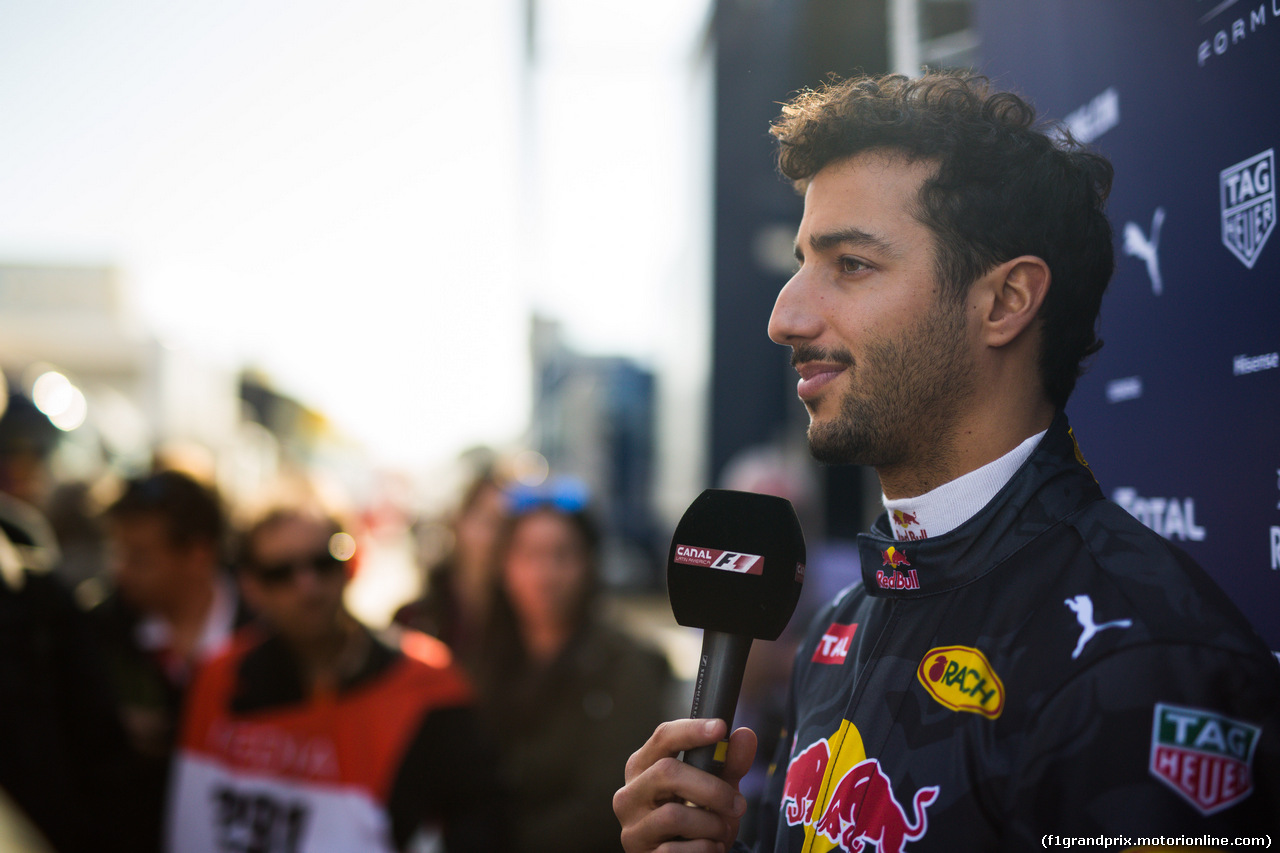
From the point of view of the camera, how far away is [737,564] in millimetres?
1344

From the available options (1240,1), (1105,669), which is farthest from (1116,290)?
(1105,669)

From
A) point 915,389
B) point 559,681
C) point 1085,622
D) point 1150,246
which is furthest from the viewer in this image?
point 559,681

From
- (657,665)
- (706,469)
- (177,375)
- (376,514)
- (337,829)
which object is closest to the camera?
(337,829)

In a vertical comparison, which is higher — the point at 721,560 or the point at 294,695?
the point at 721,560

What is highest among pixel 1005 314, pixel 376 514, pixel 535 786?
pixel 1005 314

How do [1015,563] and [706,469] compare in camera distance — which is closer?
[1015,563]

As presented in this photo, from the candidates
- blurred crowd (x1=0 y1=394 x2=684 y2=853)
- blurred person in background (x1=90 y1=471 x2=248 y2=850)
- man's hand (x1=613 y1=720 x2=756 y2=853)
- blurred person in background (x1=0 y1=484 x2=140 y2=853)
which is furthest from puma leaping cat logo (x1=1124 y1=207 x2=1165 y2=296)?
blurred person in background (x1=90 y1=471 x2=248 y2=850)

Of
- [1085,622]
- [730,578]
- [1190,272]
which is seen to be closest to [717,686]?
[730,578]

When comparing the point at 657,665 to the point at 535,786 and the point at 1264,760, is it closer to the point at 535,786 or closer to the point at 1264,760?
the point at 535,786

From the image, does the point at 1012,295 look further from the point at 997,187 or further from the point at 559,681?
the point at 559,681

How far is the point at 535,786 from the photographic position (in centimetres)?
317

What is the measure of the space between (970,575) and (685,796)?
0.51 meters

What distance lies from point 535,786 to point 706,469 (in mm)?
7781

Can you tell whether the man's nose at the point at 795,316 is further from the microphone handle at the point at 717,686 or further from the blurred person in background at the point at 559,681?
the blurred person in background at the point at 559,681
